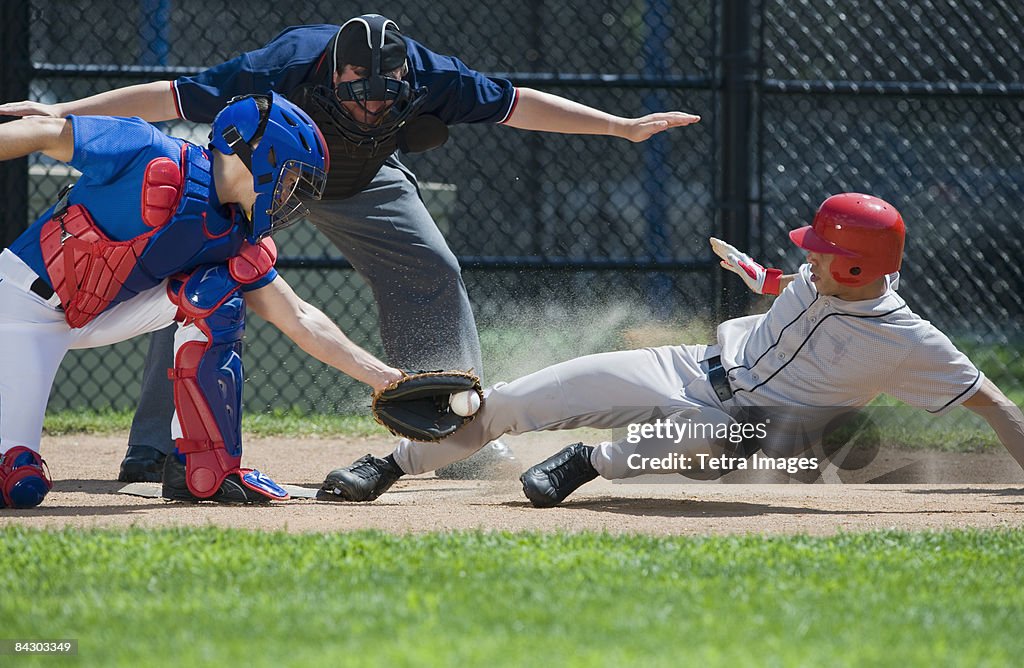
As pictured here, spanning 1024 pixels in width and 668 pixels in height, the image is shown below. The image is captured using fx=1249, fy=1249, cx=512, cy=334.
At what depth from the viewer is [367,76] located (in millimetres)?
4160

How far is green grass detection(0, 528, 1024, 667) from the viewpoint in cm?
220

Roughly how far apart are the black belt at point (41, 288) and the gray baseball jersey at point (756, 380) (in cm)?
121

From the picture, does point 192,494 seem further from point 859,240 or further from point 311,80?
point 859,240

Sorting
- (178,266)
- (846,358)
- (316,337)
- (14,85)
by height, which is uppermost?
(14,85)

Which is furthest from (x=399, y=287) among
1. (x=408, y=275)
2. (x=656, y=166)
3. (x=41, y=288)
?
(x=656, y=166)

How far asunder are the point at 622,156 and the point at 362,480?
5.85m

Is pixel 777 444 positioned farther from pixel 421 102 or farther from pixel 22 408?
pixel 22 408

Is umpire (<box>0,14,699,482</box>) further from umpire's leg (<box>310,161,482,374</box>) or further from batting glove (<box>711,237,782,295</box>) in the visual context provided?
batting glove (<box>711,237,782,295</box>)

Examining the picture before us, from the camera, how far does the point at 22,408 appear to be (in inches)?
146

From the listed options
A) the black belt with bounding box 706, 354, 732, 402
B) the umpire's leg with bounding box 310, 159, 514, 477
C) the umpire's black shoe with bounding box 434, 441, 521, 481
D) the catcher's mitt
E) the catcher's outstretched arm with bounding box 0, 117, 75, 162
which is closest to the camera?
the catcher's outstretched arm with bounding box 0, 117, 75, 162

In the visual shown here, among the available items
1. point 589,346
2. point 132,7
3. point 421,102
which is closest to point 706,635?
point 421,102

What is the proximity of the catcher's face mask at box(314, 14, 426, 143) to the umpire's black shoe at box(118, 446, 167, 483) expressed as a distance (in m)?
1.49

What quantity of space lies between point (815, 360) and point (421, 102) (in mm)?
1618

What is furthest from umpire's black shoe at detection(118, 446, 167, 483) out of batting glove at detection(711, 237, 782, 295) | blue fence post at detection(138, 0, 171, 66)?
blue fence post at detection(138, 0, 171, 66)
